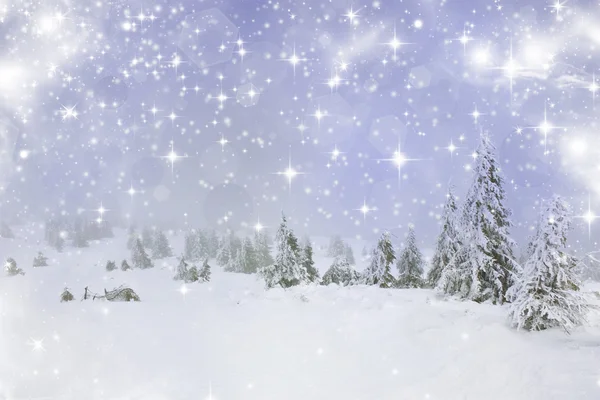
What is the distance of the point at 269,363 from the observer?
31.3 feet

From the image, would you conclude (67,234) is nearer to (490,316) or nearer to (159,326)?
(159,326)

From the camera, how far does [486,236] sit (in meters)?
15.1

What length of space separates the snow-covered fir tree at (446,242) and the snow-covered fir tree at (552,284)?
9.64 meters

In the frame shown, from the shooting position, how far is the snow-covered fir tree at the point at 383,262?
2455 centimetres

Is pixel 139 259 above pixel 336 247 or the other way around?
the other way around

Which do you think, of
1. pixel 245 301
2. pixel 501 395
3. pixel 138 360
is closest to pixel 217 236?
pixel 245 301

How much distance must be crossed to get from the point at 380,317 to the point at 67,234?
10980 cm

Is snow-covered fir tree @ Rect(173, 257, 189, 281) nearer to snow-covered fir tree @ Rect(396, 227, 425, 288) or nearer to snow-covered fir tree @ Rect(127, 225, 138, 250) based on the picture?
snow-covered fir tree @ Rect(396, 227, 425, 288)

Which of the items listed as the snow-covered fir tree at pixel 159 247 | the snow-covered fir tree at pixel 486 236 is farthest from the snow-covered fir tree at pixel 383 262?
the snow-covered fir tree at pixel 159 247

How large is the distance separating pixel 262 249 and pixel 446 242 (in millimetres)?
46244

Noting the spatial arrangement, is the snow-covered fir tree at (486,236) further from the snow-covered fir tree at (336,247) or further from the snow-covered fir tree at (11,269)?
the snow-covered fir tree at (336,247)

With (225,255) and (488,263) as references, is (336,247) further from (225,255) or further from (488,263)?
(488,263)

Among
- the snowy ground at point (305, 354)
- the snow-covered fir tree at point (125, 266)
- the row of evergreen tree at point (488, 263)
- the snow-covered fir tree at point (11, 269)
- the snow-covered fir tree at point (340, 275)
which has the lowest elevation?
the snow-covered fir tree at point (125, 266)

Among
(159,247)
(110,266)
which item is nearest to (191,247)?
(159,247)
